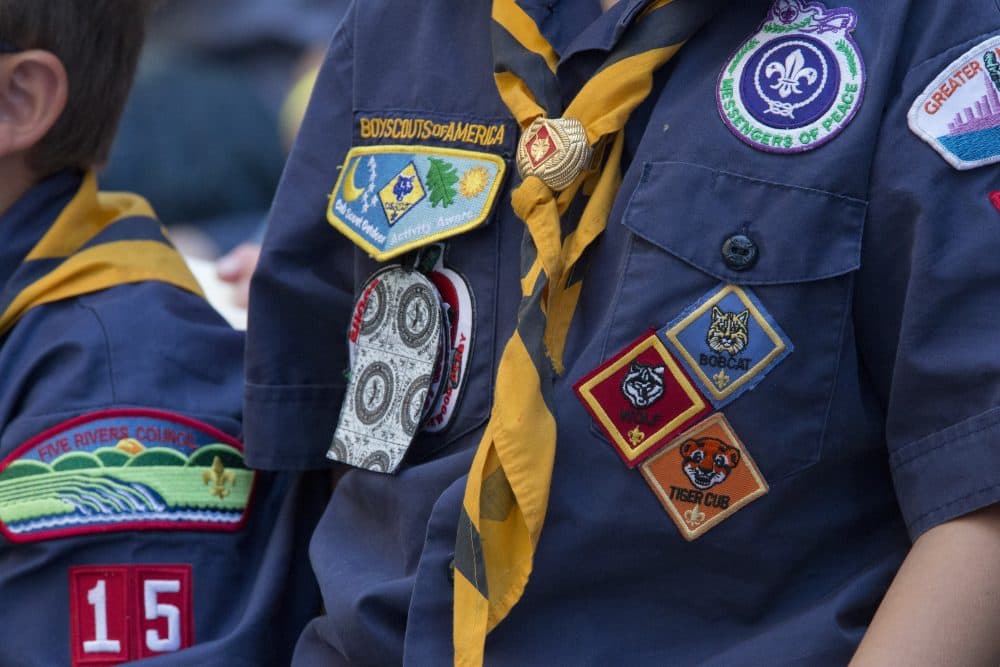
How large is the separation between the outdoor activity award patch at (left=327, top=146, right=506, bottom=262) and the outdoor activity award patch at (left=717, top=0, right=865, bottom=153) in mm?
215

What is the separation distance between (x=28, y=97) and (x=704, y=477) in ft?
2.93

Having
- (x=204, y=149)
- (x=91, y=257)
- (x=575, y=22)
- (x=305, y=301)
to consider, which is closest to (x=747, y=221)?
(x=575, y=22)

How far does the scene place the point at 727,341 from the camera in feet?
3.39

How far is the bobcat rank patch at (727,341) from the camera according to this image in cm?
103

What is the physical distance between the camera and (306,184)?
132 centimetres

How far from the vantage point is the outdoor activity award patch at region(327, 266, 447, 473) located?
1.19 m

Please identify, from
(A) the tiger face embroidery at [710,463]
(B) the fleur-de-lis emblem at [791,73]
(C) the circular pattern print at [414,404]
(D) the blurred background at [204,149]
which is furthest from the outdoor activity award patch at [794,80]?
(D) the blurred background at [204,149]

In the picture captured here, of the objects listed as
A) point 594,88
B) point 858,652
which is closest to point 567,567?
point 858,652

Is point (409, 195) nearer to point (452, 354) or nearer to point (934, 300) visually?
Answer: point (452, 354)

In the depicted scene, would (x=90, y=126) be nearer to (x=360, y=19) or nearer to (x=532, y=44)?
(x=360, y=19)

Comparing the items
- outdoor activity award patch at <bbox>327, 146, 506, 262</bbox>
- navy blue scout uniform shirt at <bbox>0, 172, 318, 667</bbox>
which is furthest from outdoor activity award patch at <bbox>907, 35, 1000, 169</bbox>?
navy blue scout uniform shirt at <bbox>0, 172, 318, 667</bbox>

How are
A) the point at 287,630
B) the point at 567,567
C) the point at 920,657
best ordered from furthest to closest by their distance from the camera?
the point at 287,630 < the point at 567,567 < the point at 920,657

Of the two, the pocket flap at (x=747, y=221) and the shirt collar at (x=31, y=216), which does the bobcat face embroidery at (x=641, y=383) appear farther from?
the shirt collar at (x=31, y=216)

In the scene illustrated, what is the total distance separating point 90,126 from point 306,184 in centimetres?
42
